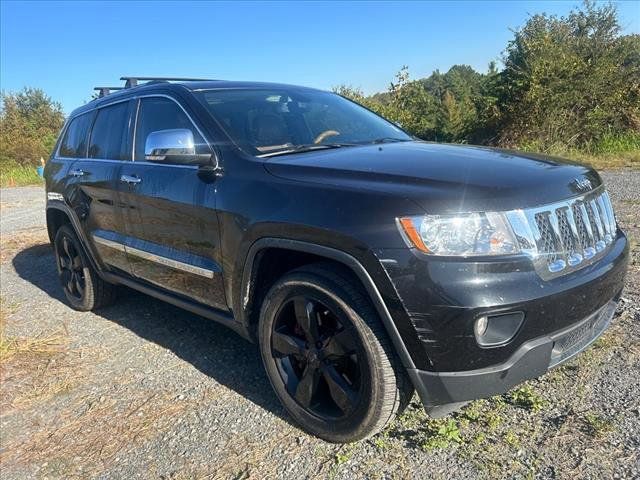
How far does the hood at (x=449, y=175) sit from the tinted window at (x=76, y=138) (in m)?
2.67

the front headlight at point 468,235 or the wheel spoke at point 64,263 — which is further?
the wheel spoke at point 64,263

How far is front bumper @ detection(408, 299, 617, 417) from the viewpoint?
2.10m

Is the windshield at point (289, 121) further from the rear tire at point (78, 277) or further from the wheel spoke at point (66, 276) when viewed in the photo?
the wheel spoke at point (66, 276)

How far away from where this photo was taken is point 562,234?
222 centimetres

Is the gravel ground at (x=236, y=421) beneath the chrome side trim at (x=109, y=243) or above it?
beneath

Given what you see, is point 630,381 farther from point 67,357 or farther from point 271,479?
point 67,357

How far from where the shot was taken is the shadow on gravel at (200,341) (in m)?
3.23

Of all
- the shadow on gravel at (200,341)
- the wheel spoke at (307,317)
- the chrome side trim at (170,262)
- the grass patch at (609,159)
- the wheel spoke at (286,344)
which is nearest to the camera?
the wheel spoke at (307,317)

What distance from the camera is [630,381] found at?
2738 millimetres

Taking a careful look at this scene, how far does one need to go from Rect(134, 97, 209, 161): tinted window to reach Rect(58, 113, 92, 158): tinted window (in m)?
1.11

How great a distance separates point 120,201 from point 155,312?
4.40 ft

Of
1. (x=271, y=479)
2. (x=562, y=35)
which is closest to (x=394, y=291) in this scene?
(x=271, y=479)

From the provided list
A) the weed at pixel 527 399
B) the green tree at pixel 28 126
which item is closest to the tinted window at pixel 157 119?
the weed at pixel 527 399

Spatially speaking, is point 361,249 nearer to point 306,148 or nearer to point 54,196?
point 306,148
